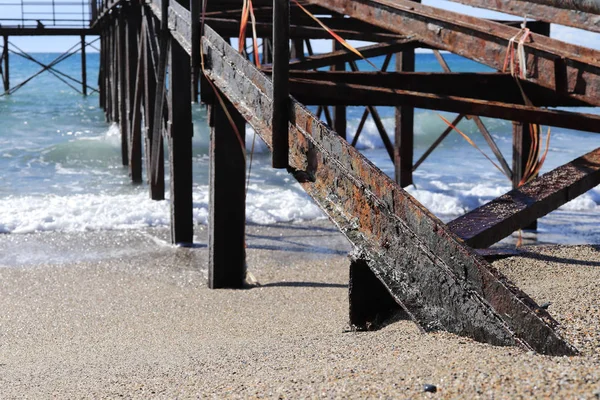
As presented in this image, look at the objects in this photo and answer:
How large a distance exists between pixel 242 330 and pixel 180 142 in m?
3.02

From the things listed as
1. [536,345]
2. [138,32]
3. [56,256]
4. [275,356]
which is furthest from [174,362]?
[138,32]

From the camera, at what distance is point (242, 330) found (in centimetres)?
457

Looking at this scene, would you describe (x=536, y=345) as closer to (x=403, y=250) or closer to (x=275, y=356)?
(x=403, y=250)

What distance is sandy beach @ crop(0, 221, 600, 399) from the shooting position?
6.89 ft

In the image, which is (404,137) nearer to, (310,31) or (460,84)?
(310,31)

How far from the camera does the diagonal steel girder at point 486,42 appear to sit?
3701mm

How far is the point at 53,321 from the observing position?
4.99m

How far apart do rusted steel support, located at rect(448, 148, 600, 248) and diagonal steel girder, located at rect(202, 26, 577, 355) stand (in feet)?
1.76

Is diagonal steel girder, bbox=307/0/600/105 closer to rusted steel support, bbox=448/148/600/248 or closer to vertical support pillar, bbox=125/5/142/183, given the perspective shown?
rusted steel support, bbox=448/148/600/248

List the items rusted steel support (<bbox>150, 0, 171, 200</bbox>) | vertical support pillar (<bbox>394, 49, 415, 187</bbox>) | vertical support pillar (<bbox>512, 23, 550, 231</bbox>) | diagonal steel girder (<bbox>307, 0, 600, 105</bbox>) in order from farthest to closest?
vertical support pillar (<bbox>394, 49, 415, 187</bbox>) → vertical support pillar (<bbox>512, 23, 550, 231</bbox>) → rusted steel support (<bbox>150, 0, 171, 200</bbox>) → diagonal steel girder (<bbox>307, 0, 600, 105</bbox>)

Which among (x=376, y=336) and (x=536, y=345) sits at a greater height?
(x=536, y=345)

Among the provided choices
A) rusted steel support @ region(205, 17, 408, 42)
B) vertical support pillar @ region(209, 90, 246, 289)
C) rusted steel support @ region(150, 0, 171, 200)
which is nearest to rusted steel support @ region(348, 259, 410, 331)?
vertical support pillar @ region(209, 90, 246, 289)

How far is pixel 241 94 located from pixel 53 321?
85.5 inches

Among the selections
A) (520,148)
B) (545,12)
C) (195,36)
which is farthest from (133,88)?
(545,12)
